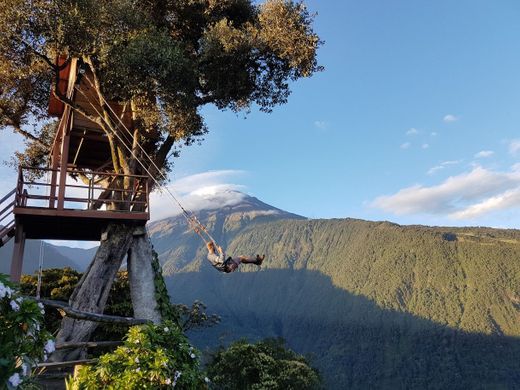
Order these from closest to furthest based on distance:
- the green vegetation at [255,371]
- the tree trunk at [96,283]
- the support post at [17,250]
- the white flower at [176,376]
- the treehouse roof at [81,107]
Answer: the white flower at [176,376], the support post at [17,250], the tree trunk at [96,283], the treehouse roof at [81,107], the green vegetation at [255,371]

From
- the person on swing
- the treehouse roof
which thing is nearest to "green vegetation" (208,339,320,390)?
the treehouse roof

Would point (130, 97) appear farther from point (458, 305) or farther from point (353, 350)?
point (458, 305)

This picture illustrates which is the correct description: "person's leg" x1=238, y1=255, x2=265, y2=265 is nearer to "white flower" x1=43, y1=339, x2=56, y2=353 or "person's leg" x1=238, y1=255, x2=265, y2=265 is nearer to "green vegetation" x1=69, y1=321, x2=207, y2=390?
"green vegetation" x1=69, y1=321, x2=207, y2=390

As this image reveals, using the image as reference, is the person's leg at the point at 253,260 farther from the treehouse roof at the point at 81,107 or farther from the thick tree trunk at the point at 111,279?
the treehouse roof at the point at 81,107

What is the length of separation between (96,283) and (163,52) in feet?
24.0

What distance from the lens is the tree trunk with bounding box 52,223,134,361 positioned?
14.5m

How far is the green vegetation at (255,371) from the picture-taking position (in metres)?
32.2

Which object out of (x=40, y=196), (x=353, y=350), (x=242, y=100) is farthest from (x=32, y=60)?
(x=353, y=350)

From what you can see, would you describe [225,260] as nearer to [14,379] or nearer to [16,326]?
[16,326]

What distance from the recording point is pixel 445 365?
527ft

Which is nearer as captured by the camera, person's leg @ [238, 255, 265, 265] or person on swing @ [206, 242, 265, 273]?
person's leg @ [238, 255, 265, 265]

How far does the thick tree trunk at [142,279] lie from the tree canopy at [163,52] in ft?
8.54

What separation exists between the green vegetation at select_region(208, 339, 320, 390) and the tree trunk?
733 inches

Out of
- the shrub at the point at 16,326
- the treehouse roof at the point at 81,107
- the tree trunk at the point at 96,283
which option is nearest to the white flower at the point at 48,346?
the shrub at the point at 16,326
